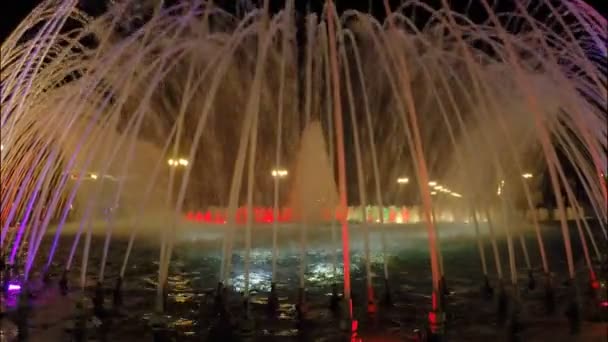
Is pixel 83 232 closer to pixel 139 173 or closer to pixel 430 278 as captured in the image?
pixel 139 173

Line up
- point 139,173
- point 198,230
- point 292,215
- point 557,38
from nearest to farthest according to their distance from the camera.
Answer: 1. point 557,38
2. point 198,230
3. point 292,215
4. point 139,173

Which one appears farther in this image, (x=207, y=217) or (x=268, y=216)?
(x=207, y=217)

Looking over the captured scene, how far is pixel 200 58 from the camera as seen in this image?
19.2 meters

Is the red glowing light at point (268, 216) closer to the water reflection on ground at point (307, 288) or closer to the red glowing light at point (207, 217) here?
the red glowing light at point (207, 217)

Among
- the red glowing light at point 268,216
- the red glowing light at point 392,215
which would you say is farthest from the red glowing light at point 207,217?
the red glowing light at point 392,215

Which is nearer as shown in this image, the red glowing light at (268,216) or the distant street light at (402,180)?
the red glowing light at (268,216)

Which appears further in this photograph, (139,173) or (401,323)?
(139,173)

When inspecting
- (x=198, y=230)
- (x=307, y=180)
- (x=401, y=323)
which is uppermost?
(x=307, y=180)

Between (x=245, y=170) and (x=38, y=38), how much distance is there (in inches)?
1418

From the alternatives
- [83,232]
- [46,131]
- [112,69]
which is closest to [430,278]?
[112,69]

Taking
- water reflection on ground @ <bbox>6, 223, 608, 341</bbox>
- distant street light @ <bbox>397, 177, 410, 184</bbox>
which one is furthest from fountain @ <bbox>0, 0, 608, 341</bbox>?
distant street light @ <bbox>397, 177, 410, 184</bbox>

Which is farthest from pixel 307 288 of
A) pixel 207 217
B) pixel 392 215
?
pixel 392 215

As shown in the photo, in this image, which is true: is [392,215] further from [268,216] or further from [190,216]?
[190,216]

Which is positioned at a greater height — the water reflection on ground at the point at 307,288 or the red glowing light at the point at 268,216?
the red glowing light at the point at 268,216
